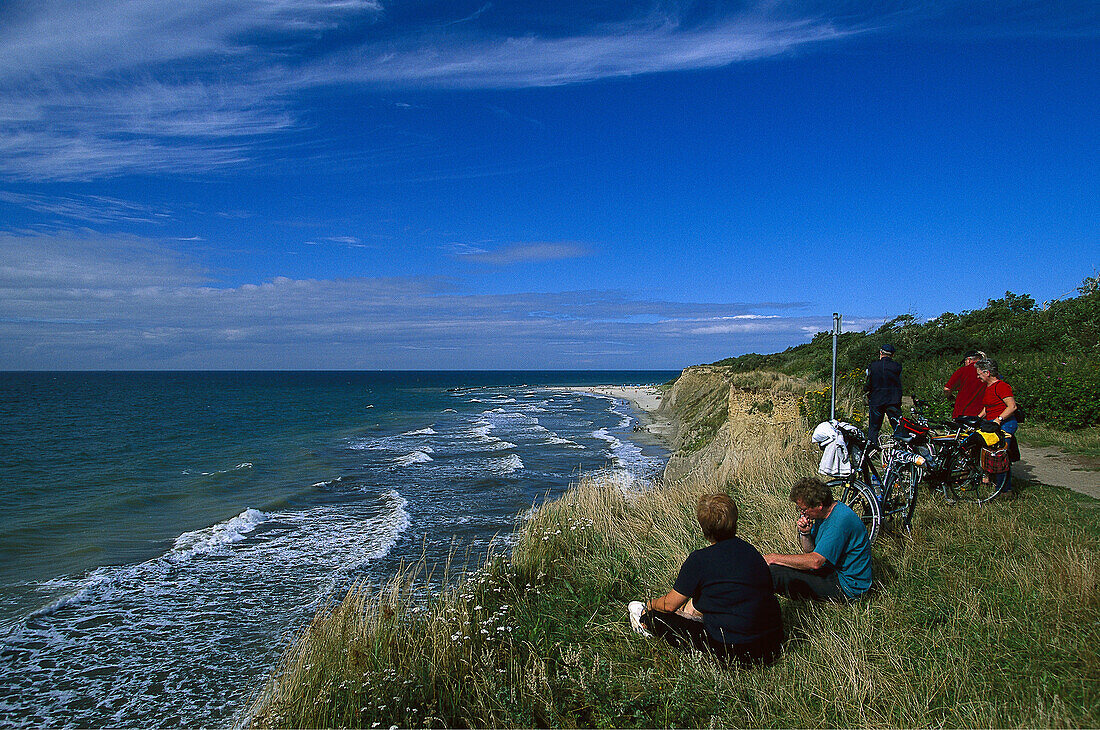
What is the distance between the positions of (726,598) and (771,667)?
502mm

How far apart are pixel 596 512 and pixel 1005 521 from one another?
461cm

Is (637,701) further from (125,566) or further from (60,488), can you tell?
(60,488)

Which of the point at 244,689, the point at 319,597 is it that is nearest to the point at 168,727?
the point at 244,689

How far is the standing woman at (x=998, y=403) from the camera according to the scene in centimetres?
704

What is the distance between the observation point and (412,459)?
2448cm

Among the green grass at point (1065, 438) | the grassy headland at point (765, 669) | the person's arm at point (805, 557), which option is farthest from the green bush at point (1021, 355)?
the person's arm at point (805, 557)

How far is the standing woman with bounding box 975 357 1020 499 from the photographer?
704 cm

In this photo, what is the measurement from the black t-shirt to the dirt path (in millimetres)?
6200

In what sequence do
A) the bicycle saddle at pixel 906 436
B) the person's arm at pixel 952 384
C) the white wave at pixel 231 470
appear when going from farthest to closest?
the white wave at pixel 231 470
the person's arm at pixel 952 384
the bicycle saddle at pixel 906 436

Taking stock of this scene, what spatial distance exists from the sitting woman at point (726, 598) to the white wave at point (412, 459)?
20.3 m

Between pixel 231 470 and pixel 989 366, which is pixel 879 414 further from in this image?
pixel 231 470

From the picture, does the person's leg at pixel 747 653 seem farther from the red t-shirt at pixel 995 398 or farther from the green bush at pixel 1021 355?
the green bush at pixel 1021 355

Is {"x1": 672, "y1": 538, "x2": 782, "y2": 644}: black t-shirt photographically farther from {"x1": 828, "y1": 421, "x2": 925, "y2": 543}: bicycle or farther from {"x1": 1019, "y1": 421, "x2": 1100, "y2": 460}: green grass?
{"x1": 1019, "y1": 421, "x2": 1100, "y2": 460}: green grass

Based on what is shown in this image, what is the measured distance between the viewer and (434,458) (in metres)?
24.9
